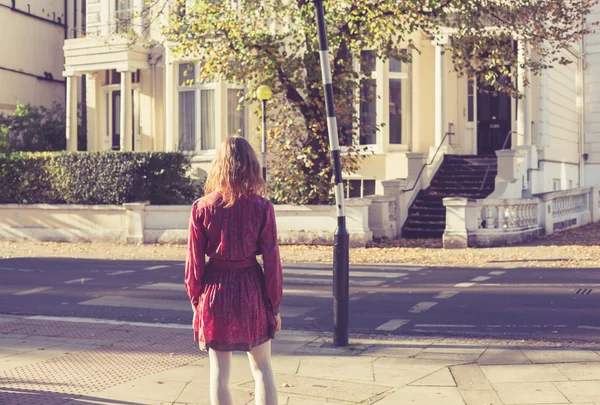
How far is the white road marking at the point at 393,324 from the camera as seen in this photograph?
9.70m

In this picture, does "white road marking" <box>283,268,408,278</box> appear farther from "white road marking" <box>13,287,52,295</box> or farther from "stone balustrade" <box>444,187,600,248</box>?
"stone balustrade" <box>444,187,600,248</box>

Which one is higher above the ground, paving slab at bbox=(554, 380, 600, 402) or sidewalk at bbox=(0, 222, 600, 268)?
sidewalk at bbox=(0, 222, 600, 268)

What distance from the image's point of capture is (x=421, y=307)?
11.1 m

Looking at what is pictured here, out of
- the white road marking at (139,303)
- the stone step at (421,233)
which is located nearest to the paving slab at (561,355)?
the white road marking at (139,303)

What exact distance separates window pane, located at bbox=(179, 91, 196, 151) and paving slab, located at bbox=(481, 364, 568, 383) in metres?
21.8

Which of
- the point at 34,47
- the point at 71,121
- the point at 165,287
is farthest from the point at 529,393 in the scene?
the point at 34,47

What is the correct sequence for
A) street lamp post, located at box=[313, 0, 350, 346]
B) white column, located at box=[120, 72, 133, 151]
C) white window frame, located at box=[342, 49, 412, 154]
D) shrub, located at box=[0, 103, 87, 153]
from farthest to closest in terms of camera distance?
shrub, located at box=[0, 103, 87, 153] < white column, located at box=[120, 72, 133, 151] < white window frame, located at box=[342, 49, 412, 154] < street lamp post, located at box=[313, 0, 350, 346]

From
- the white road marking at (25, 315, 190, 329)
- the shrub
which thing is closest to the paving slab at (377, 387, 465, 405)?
the white road marking at (25, 315, 190, 329)

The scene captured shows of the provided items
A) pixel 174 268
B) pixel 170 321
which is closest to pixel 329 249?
pixel 174 268

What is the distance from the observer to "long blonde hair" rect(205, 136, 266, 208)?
4.88m

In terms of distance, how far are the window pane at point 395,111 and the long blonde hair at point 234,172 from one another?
21952mm

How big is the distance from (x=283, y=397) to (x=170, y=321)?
159 inches

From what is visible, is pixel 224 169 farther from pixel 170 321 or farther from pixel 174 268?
pixel 174 268

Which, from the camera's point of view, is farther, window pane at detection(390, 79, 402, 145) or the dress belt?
window pane at detection(390, 79, 402, 145)
